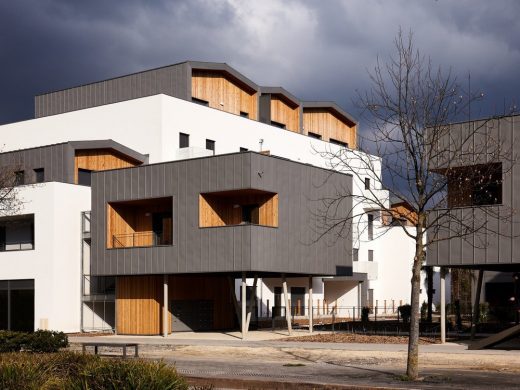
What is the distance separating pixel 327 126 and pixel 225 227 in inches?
1310

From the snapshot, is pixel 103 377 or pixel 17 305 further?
pixel 17 305

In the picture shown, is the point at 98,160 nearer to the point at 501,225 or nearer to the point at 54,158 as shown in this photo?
the point at 54,158

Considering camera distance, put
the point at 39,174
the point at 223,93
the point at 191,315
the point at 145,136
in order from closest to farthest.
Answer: the point at 191,315, the point at 39,174, the point at 145,136, the point at 223,93

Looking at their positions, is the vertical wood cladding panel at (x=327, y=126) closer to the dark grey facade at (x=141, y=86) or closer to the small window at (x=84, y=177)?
the dark grey facade at (x=141, y=86)

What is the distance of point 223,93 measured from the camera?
58156 millimetres

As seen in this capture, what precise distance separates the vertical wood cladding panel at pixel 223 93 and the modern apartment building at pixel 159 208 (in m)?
0.09

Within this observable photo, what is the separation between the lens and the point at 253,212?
3978 centimetres

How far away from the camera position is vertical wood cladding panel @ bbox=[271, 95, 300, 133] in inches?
2494

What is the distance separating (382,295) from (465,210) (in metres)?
41.9

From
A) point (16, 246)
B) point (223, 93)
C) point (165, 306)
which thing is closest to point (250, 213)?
point (165, 306)

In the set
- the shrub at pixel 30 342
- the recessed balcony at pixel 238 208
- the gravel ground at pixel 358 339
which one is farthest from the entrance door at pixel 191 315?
the shrub at pixel 30 342

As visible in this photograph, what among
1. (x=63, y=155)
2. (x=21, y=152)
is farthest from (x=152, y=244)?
(x=21, y=152)

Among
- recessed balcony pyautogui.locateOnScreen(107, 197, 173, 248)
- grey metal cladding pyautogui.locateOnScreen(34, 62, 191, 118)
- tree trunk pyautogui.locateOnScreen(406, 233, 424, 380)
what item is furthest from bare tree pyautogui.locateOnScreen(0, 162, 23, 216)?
tree trunk pyautogui.locateOnScreen(406, 233, 424, 380)

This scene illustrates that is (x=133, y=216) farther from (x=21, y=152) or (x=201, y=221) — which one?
(x=21, y=152)
